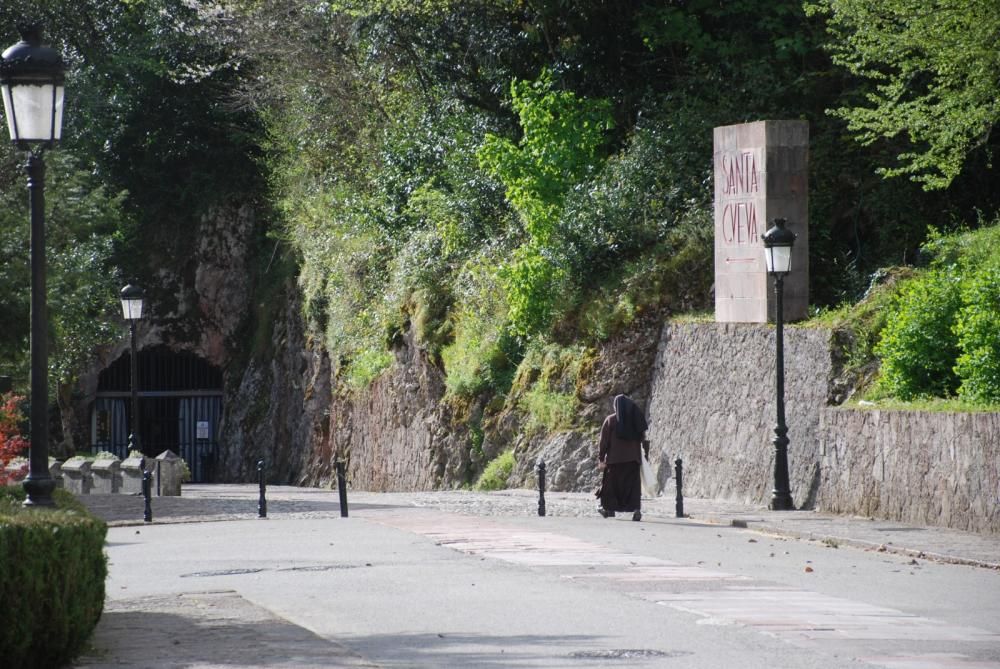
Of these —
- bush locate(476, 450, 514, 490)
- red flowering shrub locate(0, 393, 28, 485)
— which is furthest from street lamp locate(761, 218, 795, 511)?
red flowering shrub locate(0, 393, 28, 485)

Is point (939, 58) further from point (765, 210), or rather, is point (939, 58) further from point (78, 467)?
point (78, 467)

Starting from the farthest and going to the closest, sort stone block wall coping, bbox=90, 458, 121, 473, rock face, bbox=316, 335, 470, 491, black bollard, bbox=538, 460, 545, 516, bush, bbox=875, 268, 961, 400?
rock face, bbox=316, 335, 470, 491 → stone block wall coping, bbox=90, 458, 121, 473 → black bollard, bbox=538, 460, 545, 516 → bush, bbox=875, 268, 961, 400

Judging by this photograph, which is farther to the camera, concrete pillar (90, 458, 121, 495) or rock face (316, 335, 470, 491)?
rock face (316, 335, 470, 491)

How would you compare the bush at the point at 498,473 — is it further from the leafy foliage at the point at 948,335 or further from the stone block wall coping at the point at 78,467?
the leafy foliage at the point at 948,335

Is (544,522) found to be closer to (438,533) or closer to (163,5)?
(438,533)

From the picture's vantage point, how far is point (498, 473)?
28109mm

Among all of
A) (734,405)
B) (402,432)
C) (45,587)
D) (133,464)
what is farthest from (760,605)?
(402,432)

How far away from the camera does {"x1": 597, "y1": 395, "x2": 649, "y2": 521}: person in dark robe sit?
65.1 ft

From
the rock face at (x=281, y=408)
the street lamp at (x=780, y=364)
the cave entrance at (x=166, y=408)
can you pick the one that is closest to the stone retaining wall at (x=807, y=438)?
the street lamp at (x=780, y=364)

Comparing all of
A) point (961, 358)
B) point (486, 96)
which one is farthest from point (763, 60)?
point (961, 358)

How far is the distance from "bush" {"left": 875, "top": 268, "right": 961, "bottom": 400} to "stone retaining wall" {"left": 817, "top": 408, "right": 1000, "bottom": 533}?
2.65 feet

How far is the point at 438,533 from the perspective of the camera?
58.7 ft

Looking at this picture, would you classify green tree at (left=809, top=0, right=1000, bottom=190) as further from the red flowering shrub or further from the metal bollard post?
the red flowering shrub

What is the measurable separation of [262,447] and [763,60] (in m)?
22.3
